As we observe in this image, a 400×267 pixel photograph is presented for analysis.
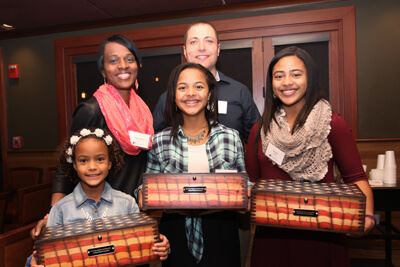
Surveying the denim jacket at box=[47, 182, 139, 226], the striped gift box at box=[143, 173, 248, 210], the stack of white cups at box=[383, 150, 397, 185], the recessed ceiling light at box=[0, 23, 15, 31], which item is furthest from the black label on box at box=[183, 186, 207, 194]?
the recessed ceiling light at box=[0, 23, 15, 31]

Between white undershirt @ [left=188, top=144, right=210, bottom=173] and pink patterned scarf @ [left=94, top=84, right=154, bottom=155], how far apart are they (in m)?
0.28

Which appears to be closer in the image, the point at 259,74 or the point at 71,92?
the point at 259,74

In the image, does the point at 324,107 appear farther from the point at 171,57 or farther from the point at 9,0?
the point at 9,0

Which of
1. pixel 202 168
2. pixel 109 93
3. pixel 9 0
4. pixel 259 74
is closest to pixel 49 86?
pixel 9 0

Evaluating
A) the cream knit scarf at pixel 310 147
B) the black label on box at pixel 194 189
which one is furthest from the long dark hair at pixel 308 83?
the black label on box at pixel 194 189

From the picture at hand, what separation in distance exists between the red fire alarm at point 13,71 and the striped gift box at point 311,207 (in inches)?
185

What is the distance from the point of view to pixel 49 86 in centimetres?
459

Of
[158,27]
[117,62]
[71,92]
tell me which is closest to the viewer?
[117,62]

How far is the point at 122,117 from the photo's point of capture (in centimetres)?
165

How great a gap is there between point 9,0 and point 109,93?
2592mm

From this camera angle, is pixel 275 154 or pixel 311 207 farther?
pixel 275 154

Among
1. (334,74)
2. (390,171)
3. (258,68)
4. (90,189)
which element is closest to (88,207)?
(90,189)

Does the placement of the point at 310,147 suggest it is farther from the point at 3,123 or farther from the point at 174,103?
the point at 3,123

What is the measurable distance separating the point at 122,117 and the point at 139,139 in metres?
0.16
